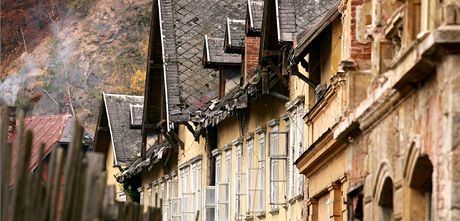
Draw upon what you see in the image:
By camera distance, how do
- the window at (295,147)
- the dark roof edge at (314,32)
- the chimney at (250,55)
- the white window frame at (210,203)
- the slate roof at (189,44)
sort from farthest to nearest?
the slate roof at (189,44), the white window frame at (210,203), the chimney at (250,55), the window at (295,147), the dark roof edge at (314,32)

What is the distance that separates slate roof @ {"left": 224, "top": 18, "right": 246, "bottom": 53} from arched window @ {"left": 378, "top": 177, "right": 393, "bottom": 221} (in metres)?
19.6

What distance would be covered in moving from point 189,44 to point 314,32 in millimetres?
18074

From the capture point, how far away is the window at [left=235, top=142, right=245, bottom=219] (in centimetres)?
4069

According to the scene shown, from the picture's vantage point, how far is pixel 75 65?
415 feet

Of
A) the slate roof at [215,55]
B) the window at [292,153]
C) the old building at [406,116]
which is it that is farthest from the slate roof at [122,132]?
the old building at [406,116]

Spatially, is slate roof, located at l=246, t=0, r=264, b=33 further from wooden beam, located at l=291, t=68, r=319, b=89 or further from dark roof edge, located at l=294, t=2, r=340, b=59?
dark roof edge, located at l=294, t=2, r=340, b=59

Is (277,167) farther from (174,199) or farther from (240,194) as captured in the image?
(174,199)

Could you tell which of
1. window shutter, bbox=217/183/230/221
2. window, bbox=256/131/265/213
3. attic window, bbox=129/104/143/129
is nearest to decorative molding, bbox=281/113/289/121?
window, bbox=256/131/265/213

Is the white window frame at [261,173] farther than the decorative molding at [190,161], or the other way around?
the decorative molding at [190,161]

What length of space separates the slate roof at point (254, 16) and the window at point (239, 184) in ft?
13.7

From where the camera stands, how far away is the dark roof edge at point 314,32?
2888 centimetres

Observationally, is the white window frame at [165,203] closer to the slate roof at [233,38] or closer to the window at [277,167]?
the slate roof at [233,38]

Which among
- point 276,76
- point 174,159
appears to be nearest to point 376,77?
point 276,76

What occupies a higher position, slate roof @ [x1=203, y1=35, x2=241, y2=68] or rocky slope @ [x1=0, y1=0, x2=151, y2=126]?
rocky slope @ [x1=0, y1=0, x2=151, y2=126]
